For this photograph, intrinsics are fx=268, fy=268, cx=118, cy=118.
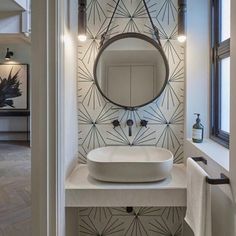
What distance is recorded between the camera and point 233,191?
119 centimetres

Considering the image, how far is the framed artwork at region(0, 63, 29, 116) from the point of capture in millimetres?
6500

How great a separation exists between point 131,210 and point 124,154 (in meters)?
0.43

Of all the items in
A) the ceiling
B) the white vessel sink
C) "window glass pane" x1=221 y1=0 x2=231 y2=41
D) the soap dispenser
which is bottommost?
the white vessel sink

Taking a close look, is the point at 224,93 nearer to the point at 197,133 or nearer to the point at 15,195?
the point at 197,133

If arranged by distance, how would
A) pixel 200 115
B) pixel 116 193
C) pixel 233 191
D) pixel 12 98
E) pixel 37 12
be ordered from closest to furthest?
pixel 233 191 < pixel 37 12 < pixel 116 193 < pixel 200 115 < pixel 12 98

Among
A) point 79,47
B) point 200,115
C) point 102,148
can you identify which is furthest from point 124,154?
point 79,47

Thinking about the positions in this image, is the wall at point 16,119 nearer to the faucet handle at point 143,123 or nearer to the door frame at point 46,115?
the faucet handle at point 143,123

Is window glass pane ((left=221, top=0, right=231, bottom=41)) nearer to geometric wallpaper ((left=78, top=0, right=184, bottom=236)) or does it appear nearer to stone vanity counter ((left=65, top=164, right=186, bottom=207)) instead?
geometric wallpaper ((left=78, top=0, right=184, bottom=236))

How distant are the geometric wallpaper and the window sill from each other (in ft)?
0.95

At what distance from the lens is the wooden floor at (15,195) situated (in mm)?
2580

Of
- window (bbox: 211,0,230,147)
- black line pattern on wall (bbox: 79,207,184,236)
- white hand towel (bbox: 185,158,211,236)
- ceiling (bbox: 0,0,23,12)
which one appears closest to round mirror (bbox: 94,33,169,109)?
window (bbox: 211,0,230,147)

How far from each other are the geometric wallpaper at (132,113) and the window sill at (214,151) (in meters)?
0.29

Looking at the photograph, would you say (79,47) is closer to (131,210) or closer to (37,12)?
(37,12)

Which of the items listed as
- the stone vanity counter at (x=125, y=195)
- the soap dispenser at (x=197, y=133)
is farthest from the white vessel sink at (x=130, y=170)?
the soap dispenser at (x=197, y=133)
